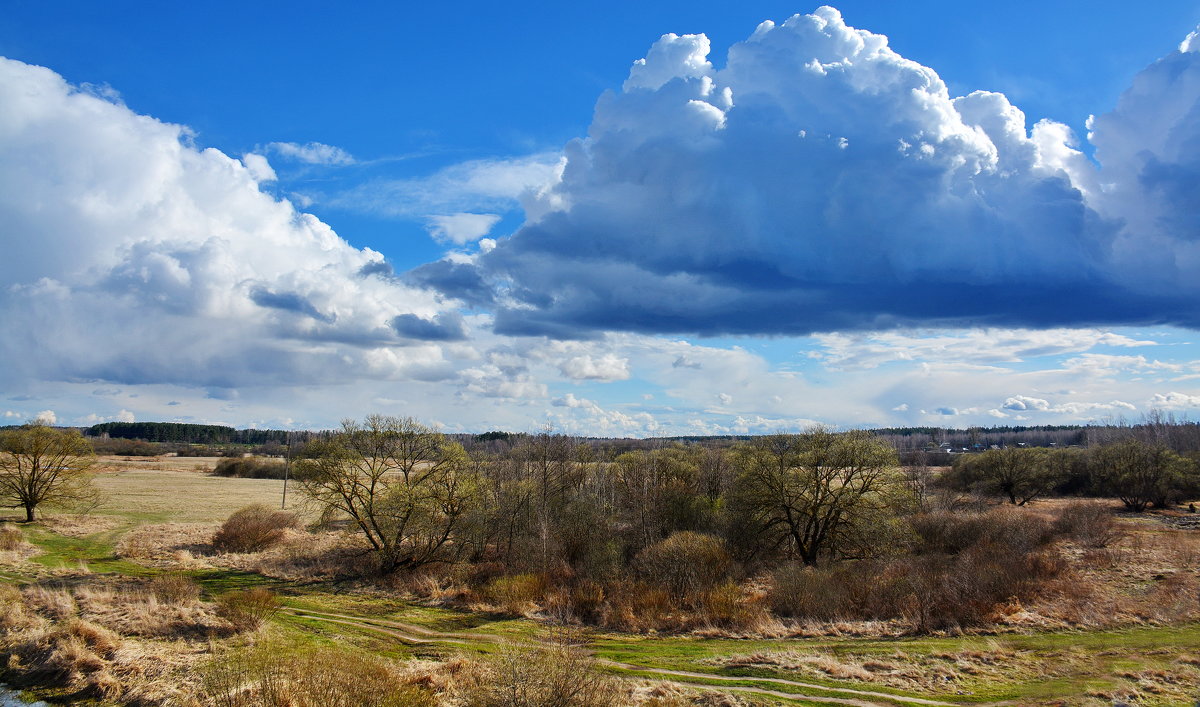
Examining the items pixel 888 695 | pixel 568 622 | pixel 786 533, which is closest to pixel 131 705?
pixel 568 622

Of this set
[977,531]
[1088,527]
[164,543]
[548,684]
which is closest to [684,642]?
[548,684]

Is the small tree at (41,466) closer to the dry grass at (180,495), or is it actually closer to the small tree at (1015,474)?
the dry grass at (180,495)

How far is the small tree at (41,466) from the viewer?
46812 millimetres

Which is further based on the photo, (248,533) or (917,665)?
(248,533)

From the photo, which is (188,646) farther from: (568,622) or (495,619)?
(568,622)

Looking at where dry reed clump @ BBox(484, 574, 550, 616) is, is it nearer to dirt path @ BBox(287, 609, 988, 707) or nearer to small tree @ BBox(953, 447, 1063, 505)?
dirt path @ BBox(287, 609, 988, 707)

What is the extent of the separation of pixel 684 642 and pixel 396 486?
21.9 m

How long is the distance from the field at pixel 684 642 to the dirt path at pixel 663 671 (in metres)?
0.06

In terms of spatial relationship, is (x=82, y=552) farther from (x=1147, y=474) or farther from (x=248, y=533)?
(x=1147, y=474)

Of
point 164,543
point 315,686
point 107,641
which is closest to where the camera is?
point 315,686

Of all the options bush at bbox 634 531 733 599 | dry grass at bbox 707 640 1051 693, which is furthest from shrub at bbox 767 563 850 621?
dry grass at bbox 707 640 1051 693

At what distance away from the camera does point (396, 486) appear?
39000 mm

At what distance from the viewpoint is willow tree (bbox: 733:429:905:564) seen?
3919 cm

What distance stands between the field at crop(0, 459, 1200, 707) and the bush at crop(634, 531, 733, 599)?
643 cm
